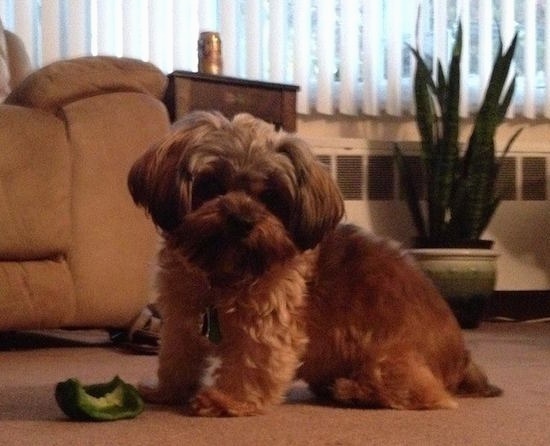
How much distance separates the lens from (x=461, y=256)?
10.5 feet

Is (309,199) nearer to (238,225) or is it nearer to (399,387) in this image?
(238,225)

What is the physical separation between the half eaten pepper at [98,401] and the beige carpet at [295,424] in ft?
0.06

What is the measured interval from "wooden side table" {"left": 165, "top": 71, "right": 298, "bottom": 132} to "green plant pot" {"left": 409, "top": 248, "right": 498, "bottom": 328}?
63 centimetres

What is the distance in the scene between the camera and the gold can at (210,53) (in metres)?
3.23

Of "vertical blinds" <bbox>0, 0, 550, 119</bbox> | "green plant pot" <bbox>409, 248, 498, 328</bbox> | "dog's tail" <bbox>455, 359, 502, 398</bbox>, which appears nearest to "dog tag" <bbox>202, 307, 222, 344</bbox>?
"dog's tail" <bbox>455, 359, 502, 398</bbox>

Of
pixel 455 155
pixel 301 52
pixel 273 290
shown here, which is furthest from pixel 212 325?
pixel 301 52

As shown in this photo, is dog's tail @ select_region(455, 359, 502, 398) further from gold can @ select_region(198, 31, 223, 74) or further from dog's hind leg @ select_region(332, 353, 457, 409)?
gold can @ select_region(198, 31, 223, 74)

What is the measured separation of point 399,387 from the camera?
5.06 feet

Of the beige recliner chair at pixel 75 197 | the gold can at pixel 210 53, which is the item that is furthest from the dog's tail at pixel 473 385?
the gold can at pixel 210 53

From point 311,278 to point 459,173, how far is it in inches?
74.2

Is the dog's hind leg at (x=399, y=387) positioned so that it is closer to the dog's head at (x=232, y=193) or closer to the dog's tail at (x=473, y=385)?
the dog's tail at (x=473, y=385)

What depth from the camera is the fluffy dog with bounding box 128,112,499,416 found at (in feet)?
4.54

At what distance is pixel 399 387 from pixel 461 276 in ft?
5.59

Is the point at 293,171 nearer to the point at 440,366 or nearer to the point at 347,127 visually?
the point at 440,366
